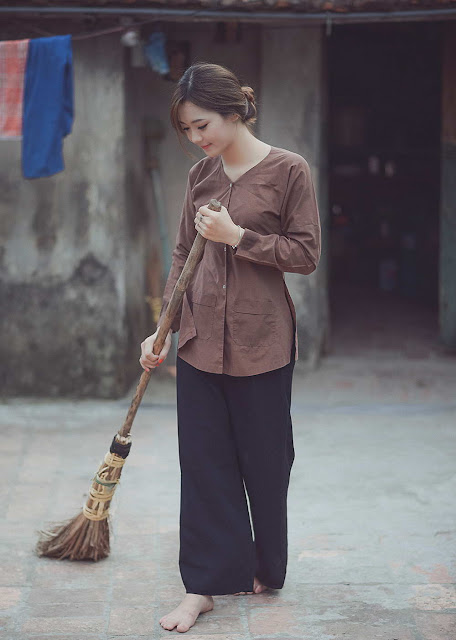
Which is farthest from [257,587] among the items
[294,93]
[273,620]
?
[294,93]

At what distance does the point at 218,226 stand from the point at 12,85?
12.9 ft

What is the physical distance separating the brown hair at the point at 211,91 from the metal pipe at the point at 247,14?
3.58 m

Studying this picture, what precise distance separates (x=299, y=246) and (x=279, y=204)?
18cm

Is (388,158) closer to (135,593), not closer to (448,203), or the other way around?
(448,203)

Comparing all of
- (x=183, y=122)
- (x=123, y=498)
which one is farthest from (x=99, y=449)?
(x=183, y=122)

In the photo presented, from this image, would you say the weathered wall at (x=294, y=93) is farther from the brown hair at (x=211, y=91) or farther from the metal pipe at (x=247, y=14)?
the brown hair at (x=211, y=91)

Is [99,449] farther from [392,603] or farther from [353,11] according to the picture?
[353,11]

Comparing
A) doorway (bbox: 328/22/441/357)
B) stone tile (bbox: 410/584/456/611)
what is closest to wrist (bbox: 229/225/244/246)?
stone tile (bbox: 410/584/456/611)

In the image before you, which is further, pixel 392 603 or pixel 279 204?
pixel 392 603

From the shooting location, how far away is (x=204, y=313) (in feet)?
12.4

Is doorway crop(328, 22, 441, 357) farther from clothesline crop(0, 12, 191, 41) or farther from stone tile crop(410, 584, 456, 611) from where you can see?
stone tile crop(410, 584, 456, 611)

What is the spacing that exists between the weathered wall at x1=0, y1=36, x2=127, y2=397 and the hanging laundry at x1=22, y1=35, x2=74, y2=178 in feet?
1.51

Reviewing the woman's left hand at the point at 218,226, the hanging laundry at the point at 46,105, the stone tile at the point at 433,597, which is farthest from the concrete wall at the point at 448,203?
the woman's left hand at the point at 218,226

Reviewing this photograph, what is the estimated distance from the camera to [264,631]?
12.5 ft
